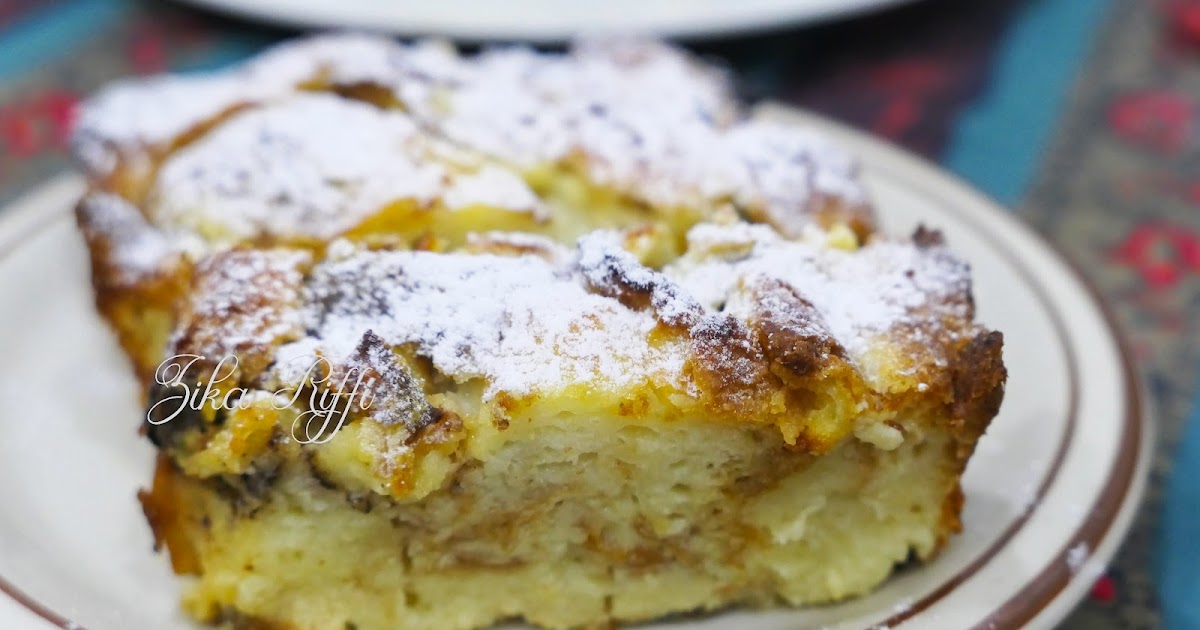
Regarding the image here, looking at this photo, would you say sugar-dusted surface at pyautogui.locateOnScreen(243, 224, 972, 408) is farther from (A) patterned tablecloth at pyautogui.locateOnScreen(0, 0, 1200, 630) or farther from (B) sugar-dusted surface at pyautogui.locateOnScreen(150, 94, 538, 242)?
(A) patterned tablecloth at pyautogui.locateOnScreen(0, 0, 1200, 630)

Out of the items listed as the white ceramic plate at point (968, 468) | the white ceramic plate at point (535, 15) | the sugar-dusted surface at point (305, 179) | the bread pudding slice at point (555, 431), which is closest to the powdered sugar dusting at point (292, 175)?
the sugar-dusted surface at point (305, 179)

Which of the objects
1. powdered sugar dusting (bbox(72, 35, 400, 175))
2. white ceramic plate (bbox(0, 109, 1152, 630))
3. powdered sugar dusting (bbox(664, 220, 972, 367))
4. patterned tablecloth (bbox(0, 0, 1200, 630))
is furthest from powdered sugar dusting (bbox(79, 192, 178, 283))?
patterned tablecloth (bbox(0, 0, 1200, 630))

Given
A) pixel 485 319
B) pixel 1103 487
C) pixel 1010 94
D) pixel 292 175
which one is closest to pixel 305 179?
pixel 292 175

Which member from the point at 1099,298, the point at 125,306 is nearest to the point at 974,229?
the point at 1099,298

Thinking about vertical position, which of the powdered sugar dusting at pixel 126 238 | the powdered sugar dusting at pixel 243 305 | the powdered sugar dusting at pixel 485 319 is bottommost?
the powdered sugar dusting at pixel 126 238

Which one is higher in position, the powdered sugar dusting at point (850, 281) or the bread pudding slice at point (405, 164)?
the powdered sugar dusting at point (850, 281)

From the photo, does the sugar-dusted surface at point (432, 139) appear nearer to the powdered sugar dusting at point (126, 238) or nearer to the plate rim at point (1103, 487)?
the powdered sugar dusting at point (126, 238)
